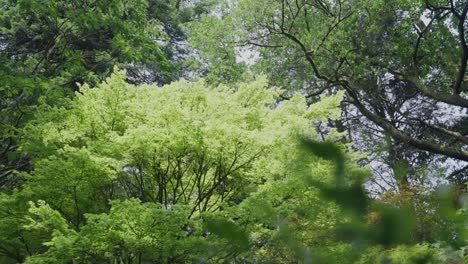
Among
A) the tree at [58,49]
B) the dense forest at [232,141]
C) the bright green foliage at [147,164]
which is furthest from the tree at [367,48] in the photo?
the tree at [58,49]

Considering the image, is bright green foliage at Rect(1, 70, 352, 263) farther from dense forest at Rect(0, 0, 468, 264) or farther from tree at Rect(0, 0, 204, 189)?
tree at Rect(0, 0, 204, 189)

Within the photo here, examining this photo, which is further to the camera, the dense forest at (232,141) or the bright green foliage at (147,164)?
the bright green foliage at (147,164)

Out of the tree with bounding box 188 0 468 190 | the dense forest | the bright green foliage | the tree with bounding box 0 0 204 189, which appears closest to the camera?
the dense forest

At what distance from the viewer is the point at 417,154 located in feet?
43.4

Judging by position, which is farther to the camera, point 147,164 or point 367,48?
point 367,48

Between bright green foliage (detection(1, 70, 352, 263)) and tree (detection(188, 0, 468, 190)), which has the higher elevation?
tree (detection(188, 0, 468, 190))

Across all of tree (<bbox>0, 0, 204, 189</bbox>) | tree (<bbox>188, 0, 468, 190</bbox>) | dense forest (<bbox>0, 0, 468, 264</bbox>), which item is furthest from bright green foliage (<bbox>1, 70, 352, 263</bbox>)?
tree (<bbox>188, 0, 468, 190</bbox>)

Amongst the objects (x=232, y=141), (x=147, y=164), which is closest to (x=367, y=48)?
(x=232, y=141)

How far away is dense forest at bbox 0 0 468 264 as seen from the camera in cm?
79

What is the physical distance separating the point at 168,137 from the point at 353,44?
6349 mm

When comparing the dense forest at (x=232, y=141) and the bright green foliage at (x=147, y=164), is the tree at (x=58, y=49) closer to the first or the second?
the dense forest at (x=232, y=141)

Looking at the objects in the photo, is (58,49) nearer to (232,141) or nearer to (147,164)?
(147,164)

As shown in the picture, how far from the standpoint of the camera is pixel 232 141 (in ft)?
21.4

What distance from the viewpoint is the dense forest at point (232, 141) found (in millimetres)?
786
